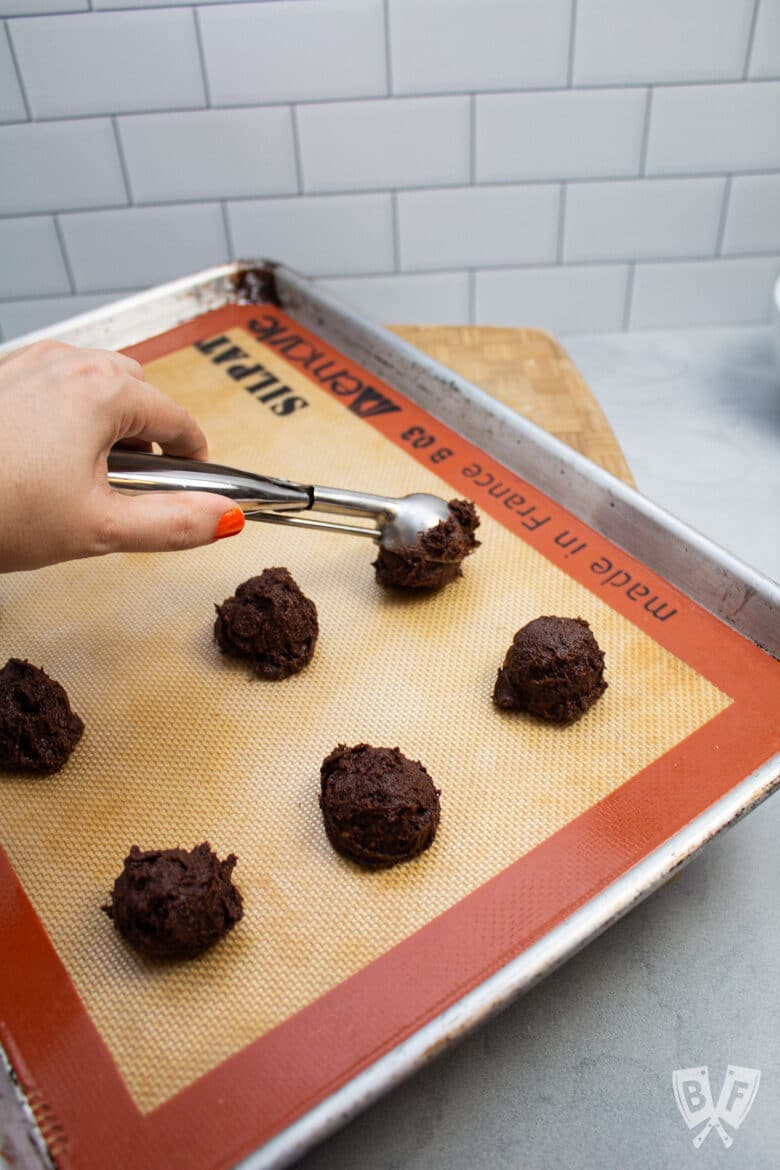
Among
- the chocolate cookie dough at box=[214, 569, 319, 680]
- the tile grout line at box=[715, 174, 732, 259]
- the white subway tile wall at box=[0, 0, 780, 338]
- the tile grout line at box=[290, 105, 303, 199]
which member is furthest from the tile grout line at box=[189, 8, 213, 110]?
the chocolate cookie dough at box=[214, 569, 319, 680]

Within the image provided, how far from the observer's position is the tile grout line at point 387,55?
6.15 feet

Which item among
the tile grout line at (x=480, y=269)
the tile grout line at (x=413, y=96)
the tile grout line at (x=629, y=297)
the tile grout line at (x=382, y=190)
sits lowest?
the tile grout line at (x=629, y=297)

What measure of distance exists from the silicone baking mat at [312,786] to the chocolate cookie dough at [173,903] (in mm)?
27

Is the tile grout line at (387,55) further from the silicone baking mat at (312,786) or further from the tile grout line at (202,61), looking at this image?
the silicone baking mat at (312,786)

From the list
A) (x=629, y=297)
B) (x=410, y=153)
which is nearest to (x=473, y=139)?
(x=410, y=153)

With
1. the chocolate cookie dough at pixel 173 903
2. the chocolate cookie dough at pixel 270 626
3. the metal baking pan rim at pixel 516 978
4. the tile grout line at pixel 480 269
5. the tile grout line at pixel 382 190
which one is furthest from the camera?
the tile grout line at pixel 480 269

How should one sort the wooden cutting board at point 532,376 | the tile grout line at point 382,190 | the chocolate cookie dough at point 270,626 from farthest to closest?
the tile grout line at point 382,190, the wooden cutting board at point 532,376, the chocolate cookie dough at point 270,626

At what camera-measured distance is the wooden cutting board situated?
1682 mm

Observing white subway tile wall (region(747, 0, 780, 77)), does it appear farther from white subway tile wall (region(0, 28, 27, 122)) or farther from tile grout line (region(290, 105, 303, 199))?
white subway tile wall (region(0, 28, 27, 122))

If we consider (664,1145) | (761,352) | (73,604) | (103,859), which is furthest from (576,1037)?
(761,352)

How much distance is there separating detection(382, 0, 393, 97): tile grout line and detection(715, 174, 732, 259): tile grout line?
0.74 m

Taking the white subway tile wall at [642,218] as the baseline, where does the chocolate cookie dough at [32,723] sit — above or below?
below

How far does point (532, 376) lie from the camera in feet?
6.06

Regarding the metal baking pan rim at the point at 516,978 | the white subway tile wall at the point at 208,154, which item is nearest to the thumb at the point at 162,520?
the metal baking pan rim at the point at 516,978
